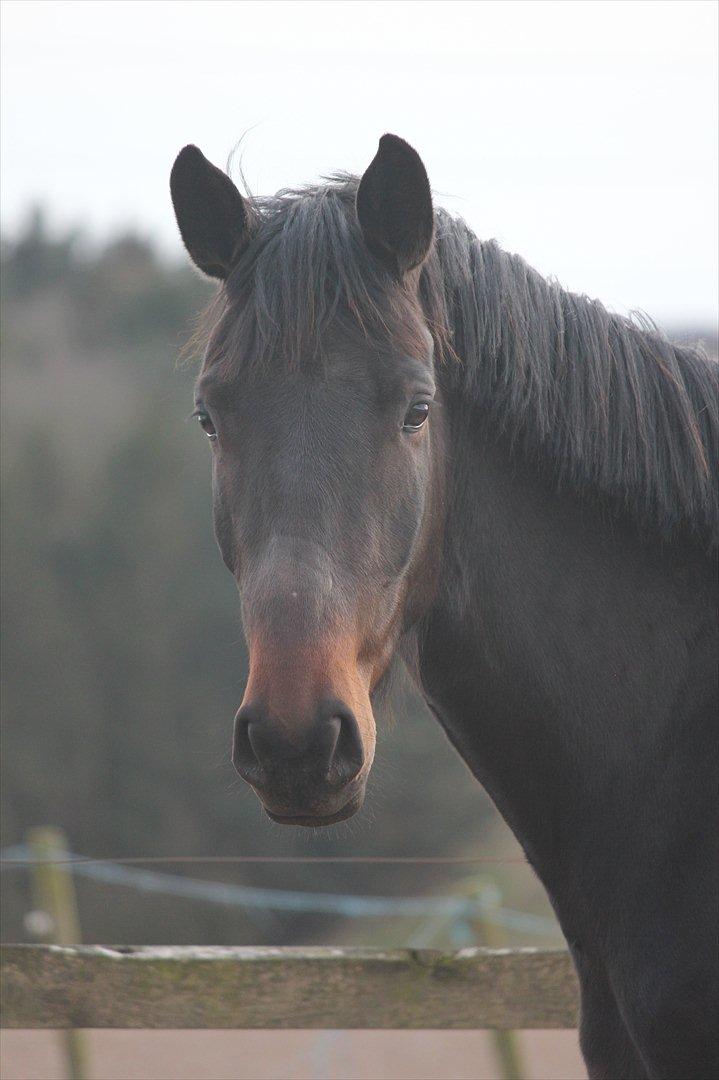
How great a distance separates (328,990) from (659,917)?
148cm

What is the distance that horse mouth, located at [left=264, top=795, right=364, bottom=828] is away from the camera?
1.88m

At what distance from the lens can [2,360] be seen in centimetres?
2178

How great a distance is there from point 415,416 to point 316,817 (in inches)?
32.7

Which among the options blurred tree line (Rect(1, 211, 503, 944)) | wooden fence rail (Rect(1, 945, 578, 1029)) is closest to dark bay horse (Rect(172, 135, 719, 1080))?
wooden fence rail (Rect(1, 945, 578, 1029))

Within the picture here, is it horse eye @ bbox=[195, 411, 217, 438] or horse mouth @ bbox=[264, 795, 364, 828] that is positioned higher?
horse eye @ bbox=[195, 411, 217, 438]

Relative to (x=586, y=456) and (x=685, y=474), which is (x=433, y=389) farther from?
(x=685, y=474)

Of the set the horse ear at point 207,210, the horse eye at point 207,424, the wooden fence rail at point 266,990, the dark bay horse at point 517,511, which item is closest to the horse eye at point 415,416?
the dark bay horse at point 517,511

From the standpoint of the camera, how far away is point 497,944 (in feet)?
14.1

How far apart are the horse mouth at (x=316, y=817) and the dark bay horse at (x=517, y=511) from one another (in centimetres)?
31

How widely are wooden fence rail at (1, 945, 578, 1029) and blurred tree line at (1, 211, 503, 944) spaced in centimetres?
1420

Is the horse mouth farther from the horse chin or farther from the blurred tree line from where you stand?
the blurred tree line

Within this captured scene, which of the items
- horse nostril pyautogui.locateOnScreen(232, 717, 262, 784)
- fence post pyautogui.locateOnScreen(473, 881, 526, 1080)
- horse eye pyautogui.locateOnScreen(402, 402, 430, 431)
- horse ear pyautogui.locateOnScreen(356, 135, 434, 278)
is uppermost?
horse ear pyautogui.locateOnScreen(356, 135, 434, 278)

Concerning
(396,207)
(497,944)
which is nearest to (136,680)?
(497,944)

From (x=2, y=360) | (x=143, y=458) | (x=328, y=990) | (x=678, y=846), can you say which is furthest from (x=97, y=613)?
(x=678, y=846)
